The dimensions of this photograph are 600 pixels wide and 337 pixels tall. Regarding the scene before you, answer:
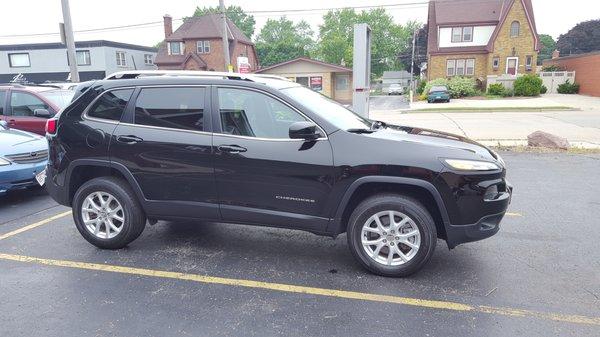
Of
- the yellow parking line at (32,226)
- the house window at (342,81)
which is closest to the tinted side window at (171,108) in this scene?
the yellow parking line at (32,226)

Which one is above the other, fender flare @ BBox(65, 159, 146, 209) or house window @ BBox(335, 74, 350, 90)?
house window @ BBox(335, 74, 350, 90)

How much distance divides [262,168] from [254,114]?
1.83 feet

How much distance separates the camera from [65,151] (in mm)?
4777

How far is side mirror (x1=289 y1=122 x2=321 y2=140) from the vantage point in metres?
3.89

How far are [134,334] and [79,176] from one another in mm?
2338

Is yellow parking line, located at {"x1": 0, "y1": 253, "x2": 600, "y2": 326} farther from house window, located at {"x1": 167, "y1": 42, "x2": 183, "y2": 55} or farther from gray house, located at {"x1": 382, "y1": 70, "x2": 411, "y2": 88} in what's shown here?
gray house, located at {"x1": 382, "y1": 70, "x2": 411, "y2": 88}

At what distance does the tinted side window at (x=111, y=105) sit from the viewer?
464 centimetres

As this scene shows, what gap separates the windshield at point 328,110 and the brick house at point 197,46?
128 ft

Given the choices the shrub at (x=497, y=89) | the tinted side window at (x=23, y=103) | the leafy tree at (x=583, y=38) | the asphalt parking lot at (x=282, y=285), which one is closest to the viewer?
the asphalt parking lot at (x=282, y=285)

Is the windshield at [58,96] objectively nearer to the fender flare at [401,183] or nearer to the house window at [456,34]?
the fender flare at [401,183]

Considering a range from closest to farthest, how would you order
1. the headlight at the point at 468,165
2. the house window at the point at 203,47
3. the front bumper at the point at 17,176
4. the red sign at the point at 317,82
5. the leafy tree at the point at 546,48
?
the headlight at the point at 468,165 → the front bumper at the point at 17,176 → the red sign at the point at 317,82 → the house window at the point at 203,47 → the leafy tree at the point at 546,48

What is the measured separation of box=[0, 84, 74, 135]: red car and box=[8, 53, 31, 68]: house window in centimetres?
4222

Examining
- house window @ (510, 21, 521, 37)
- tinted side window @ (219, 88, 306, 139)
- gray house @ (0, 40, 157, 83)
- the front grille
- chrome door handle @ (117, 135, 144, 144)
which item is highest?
house window @ (510, 21, 521, 37)

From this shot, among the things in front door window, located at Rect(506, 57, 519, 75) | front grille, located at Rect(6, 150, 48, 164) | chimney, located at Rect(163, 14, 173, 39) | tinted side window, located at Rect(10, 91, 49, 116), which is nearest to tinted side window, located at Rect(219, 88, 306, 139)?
front grille, located at Rect(6, 150, 48, 164)
